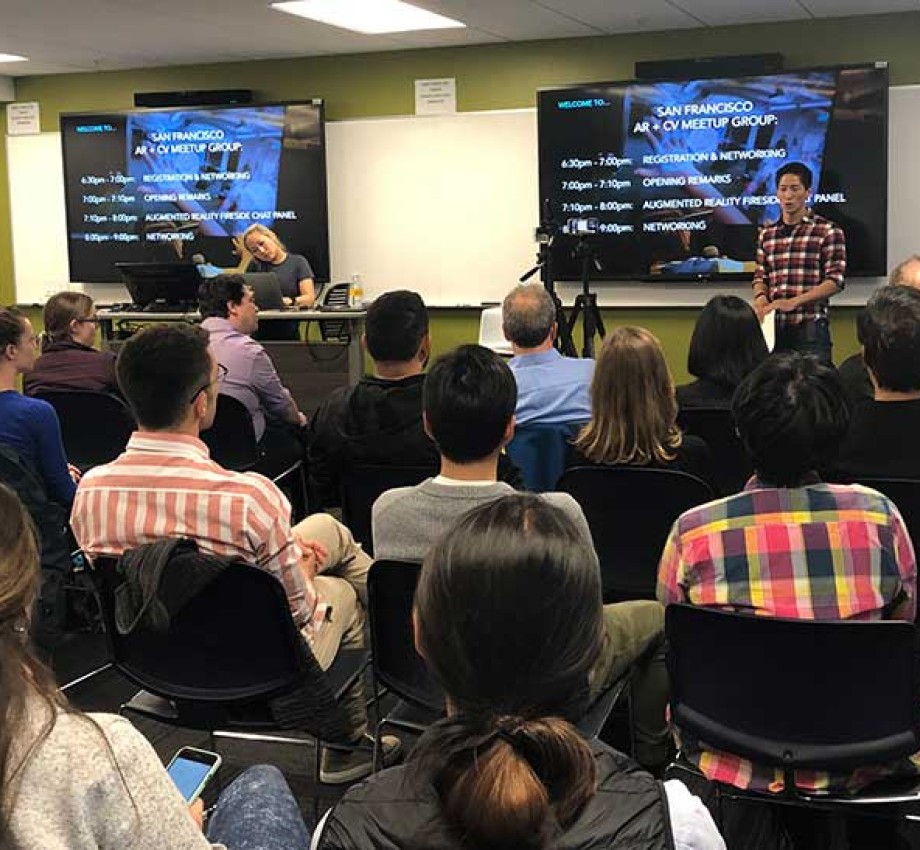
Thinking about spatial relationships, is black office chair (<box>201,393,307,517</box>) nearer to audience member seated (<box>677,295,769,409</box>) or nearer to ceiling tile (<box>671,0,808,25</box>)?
audience member seated (<box>677,295,769,409</box>)

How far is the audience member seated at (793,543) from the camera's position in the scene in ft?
6.52

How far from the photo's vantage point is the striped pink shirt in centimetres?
233

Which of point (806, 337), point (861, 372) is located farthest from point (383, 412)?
point (806, 337)

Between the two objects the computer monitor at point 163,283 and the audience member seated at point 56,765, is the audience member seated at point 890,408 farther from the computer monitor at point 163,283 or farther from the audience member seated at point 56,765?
the computer monitor at point 163,283

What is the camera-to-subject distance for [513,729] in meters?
1.03

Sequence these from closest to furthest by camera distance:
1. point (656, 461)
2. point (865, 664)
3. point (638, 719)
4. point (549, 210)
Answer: point (865, 664), point (638, 719), point (656, 461), point (549, 210)

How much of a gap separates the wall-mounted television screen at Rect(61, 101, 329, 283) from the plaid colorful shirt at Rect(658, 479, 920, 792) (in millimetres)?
6353

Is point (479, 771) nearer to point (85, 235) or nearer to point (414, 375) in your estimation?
point (414, 375)

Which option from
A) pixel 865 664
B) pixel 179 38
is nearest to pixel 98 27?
pixel 179 38

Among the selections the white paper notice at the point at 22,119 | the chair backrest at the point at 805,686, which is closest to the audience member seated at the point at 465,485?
the chair backrest at the point at 805,686

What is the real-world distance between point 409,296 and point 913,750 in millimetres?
2058

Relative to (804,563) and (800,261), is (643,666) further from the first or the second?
(800,261)

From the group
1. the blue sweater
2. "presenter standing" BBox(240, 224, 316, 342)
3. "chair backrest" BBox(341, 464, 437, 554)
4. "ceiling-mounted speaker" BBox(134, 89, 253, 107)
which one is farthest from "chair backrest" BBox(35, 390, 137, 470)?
"ceiling-mounted speaker" BBox(134, 89, 253, 107)

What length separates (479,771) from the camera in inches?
39.3
